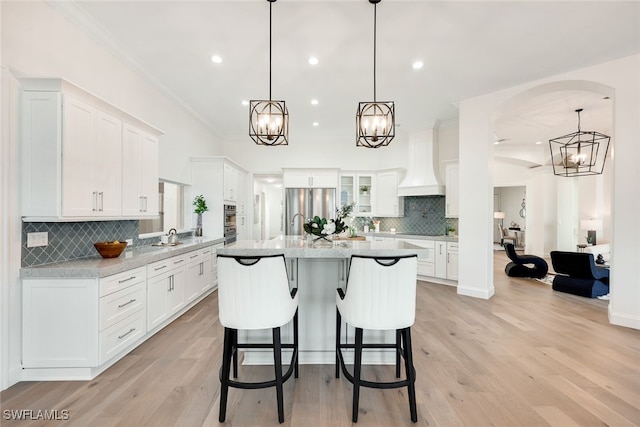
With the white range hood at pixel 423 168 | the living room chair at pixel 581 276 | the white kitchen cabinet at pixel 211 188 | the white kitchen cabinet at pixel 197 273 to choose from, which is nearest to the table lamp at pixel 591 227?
the living room chair at pixel 581 276

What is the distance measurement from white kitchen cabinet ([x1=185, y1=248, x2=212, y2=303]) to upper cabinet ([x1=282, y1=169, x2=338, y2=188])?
245cm

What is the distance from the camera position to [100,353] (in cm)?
232

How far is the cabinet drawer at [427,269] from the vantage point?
5523mm

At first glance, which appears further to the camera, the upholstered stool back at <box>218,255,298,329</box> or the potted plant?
the potted plant

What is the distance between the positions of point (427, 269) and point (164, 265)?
181 inches

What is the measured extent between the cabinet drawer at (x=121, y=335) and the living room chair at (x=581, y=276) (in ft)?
20.7

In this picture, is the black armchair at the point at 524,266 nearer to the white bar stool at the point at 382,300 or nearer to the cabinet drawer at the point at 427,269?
the cabinet drawer at the point at 427,269

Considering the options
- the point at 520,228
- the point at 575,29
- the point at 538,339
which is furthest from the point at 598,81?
Answer: the point at 520,228

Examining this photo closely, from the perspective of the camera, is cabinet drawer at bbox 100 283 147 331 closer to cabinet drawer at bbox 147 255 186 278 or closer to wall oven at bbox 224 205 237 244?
cabinet drawer at bbox 147 255 186 278

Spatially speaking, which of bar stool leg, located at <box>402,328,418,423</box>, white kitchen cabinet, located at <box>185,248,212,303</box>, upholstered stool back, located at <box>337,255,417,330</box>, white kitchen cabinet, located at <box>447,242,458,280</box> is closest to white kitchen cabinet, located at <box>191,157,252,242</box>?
white kitchen cabinet, located at <box>185,248,212,303</box>

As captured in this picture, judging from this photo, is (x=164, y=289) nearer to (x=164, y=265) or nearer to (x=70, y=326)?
(x=164, y=265)

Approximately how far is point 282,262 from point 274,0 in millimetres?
2257

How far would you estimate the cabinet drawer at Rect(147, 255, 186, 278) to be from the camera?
9.84ft

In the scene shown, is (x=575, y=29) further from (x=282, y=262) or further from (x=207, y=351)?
(x=207, y=351)
